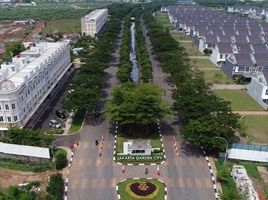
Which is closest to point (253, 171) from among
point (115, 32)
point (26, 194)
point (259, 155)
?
point (259, 155)

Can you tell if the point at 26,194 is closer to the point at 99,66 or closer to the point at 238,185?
the point at 238,185

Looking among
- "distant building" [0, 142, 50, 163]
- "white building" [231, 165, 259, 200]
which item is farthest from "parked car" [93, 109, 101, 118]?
"white building" [231, 165, 259, 200]

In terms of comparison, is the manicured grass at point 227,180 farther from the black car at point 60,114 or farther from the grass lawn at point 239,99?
the black car at point 60,114

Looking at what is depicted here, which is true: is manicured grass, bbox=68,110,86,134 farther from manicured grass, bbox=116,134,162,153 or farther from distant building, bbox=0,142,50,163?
distant building, bbox=0,142,50,163

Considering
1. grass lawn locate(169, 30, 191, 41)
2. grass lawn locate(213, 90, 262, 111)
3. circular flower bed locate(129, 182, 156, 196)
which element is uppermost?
grass lawn locate(169, 30, 191, 41)

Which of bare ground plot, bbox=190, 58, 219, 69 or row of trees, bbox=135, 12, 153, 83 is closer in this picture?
row of trees, bbox=135, 12, 153, 83

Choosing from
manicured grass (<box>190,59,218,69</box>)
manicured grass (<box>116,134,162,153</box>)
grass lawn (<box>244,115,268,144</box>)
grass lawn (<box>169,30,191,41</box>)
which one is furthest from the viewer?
grass lawn (<box>169,30,191,41</box>)

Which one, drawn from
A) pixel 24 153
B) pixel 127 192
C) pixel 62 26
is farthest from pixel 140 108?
pixel 62 26
